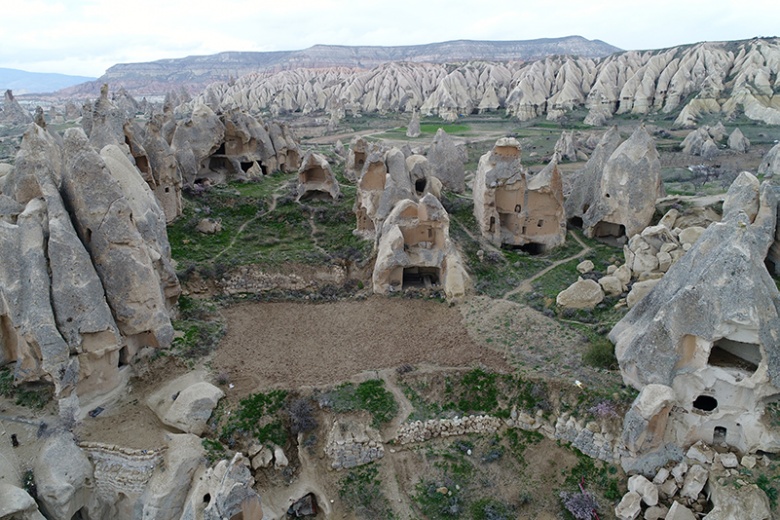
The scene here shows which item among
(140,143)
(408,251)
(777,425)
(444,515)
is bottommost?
(444,515)

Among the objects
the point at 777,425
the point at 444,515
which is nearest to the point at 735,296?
the point at 777,425

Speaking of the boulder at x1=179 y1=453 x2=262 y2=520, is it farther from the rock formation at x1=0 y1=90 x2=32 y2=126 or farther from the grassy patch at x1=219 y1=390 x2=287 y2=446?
the rock formation at x1=0 y1=90 x2=32 y2=126

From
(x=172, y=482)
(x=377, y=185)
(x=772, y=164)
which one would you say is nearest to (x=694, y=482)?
(x=172, y=482)

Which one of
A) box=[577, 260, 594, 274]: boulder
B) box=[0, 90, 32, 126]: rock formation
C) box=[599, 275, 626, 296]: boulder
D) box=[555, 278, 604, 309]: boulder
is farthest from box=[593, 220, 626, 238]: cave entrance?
box=[0, 90, 32, 126]: rock formation

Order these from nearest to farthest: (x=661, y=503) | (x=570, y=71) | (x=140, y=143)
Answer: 1. (x=661, y=503)
2. (x=140, y=143)
3. (x=570, y=71)

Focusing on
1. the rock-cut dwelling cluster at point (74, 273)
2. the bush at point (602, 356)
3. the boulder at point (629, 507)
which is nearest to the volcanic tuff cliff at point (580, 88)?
the rock-cut dwelling cluster at point (74, 273)

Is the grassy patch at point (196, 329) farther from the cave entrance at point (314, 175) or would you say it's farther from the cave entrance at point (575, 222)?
the cave entrance at point (575, 222)

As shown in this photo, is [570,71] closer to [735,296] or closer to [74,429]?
[735,296]

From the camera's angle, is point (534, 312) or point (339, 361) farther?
point (534, 312)

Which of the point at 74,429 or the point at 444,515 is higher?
the point at 74,429
